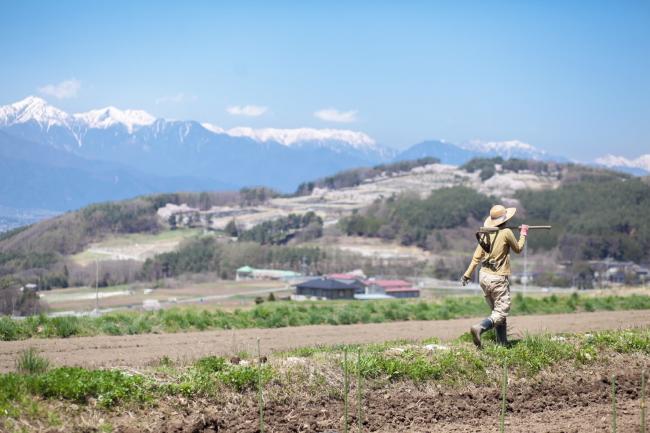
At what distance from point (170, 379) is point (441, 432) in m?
3.58

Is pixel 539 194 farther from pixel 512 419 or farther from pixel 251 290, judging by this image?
pixel 512 419

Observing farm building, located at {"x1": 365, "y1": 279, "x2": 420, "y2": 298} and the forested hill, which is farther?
the forested hill

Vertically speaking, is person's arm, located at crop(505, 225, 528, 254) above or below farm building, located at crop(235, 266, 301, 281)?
above

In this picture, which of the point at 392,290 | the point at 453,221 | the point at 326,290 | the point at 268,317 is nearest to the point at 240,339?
the point at 268,317

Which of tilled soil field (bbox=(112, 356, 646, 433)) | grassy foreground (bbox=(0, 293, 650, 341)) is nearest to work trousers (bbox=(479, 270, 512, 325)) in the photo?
tilled soil field (bbox=(112, 356, 646, 433))

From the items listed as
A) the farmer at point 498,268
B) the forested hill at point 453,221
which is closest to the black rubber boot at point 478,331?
the farmer at point 498,268

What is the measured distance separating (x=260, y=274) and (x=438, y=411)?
356 feet

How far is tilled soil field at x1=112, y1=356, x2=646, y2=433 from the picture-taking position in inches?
382

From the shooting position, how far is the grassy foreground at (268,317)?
16.7 metres

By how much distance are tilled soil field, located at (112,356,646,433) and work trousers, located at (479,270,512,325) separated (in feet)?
4.13

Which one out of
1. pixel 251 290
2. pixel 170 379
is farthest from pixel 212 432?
pixel 251 290

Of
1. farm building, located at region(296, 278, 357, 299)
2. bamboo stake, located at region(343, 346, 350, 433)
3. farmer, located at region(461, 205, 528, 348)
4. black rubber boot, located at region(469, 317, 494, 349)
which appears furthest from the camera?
farm building, located at region(296, 278, 357, 299)

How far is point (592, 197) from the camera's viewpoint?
156m

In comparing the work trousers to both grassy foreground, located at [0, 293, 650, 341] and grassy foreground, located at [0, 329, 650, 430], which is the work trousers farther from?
grassy foreground, located at [0, 293, 650, 341]
